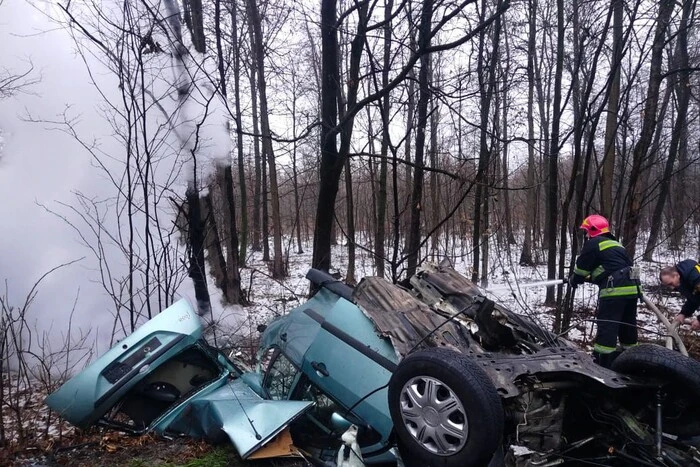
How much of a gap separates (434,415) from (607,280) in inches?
147

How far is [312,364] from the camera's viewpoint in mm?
3475

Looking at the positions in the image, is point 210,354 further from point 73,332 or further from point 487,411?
point 73,332

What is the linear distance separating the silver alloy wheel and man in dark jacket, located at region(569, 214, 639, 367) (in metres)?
3.31

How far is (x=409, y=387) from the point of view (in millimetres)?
2729

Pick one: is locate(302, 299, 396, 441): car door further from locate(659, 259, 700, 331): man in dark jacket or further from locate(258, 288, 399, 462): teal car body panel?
locate(659, 259, 700, 331): man in dark jacket

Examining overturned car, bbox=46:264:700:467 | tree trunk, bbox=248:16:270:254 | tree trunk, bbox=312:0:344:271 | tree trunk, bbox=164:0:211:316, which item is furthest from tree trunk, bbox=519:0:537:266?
tree trunk, bbox=248:16:270:254

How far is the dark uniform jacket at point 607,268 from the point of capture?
5402 mm

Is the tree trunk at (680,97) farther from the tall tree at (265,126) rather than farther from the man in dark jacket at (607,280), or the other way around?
the tall tree at (265,126)

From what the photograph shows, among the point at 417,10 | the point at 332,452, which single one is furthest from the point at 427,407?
the point at 417,10

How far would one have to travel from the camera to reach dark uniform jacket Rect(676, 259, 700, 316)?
473 cm

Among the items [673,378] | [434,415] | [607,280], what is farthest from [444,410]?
[607,280]

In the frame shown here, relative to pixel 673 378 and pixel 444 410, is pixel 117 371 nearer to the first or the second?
pixel 444 410

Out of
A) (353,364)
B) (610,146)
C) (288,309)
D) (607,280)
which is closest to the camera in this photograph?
(353,364)

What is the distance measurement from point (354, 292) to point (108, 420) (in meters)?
2.03
